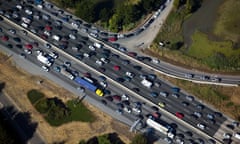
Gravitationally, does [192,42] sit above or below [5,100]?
above

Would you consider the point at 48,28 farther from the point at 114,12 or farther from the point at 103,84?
the point at 103,84

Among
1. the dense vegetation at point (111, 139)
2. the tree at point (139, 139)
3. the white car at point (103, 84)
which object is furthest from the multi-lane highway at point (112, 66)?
the tree at point (139, 139)

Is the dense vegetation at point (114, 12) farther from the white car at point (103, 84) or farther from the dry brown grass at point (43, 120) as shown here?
the dry brown grass at point (43, 120)

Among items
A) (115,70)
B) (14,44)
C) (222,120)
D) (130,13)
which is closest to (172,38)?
(130,13)

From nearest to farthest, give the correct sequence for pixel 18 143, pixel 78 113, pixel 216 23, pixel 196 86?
pixel 18 143 < pixel 78 113 < pixel 196 86 < pixel 216 23

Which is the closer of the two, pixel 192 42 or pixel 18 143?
pixel 18 143

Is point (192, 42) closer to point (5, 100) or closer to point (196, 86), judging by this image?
point (196, 86)

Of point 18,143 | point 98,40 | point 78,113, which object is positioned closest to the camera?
point 18,143
